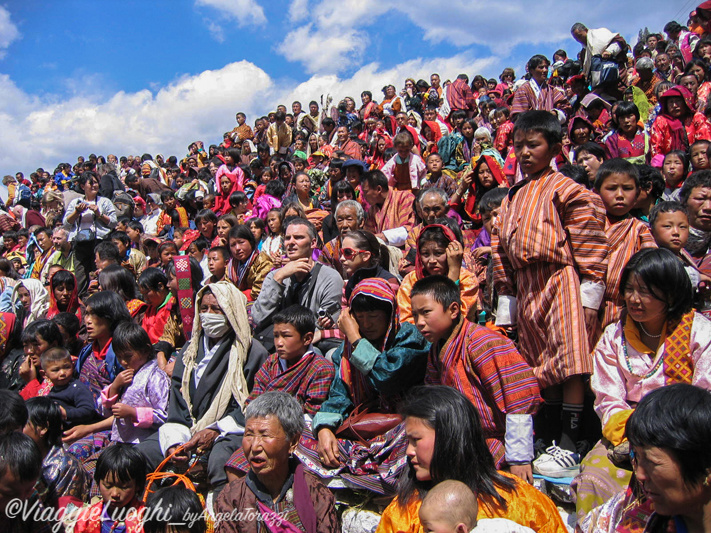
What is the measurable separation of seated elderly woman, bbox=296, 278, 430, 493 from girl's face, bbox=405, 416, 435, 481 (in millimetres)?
753

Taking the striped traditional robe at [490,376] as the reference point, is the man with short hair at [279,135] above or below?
above

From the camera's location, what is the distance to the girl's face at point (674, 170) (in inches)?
211

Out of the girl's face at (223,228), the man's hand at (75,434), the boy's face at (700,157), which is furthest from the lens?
the girl's face at (223,228)

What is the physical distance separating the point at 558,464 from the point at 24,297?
6.74 m

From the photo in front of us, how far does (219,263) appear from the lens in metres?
5.65

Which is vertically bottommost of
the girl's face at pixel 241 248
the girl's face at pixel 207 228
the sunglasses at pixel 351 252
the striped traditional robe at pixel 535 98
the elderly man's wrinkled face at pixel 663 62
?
the sunglasses at pixel 351 252

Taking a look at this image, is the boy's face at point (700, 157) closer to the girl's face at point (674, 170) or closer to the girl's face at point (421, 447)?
the girl's face at point (674, 170)

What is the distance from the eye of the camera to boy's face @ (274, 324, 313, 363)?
144 inches

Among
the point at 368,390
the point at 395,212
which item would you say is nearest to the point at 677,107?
the point at 395,212

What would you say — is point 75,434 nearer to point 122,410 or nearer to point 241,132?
point 122,410

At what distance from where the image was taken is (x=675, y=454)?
5.20 ft

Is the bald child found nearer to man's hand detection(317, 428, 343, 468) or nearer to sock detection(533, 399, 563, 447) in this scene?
man's hand detection(317, 428, 343, 468)

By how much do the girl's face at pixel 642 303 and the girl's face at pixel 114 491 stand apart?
116 inches

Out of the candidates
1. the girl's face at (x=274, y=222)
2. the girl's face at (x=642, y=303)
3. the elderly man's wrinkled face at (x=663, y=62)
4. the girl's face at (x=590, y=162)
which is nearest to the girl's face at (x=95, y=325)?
the girl's face at (x=274, y=222)
